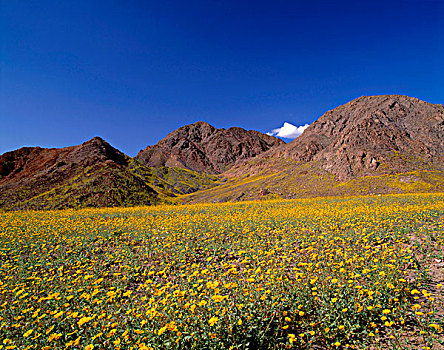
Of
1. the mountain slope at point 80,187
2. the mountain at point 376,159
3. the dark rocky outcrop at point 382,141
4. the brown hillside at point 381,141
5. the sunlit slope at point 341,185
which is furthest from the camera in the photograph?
the dark rocky outcrop at point 382,141

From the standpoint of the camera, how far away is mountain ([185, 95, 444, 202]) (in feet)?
184

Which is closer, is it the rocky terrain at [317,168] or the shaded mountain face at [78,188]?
the shaded mountain face at [78,188]

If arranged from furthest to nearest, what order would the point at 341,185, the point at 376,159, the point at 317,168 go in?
the point at 317,168, the point at 376,159, the point at 341,185

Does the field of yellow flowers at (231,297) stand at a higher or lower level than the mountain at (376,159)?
lower

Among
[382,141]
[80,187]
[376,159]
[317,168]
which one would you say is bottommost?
[80,187]

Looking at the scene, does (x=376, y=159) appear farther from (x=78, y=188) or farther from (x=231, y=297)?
(x=78, y=188)

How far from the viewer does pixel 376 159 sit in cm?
6644

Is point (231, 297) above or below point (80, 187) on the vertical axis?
below

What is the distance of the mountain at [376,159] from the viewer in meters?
56.2

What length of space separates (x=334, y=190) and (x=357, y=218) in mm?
47838

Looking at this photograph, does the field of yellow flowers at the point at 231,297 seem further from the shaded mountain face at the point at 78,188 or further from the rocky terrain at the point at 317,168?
the rocky terrain at the point at 317,168

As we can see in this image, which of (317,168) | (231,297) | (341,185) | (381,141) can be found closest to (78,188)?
(231,297)

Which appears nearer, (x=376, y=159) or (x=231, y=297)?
(x=231, y=297)

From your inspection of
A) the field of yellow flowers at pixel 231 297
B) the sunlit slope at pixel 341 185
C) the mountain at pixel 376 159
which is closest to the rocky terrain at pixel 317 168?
the mountain at pixel 376 159
